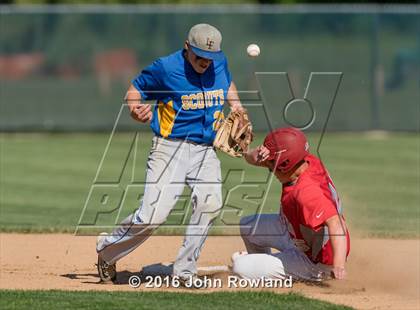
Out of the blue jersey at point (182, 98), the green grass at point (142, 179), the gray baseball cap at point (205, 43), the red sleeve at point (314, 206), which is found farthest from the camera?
the green grass at point (142, 179)

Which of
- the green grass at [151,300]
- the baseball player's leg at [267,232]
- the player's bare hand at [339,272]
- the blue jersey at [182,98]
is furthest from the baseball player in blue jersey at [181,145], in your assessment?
the player's bare hand at [339,272]

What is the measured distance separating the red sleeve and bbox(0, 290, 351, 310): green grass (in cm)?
63

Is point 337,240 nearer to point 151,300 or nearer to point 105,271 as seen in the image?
point 151,300

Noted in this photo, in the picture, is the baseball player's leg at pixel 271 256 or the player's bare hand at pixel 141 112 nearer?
the baseball player's leg at pixel 271 256

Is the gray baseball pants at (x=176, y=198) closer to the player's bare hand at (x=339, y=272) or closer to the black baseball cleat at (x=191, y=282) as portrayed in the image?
the black baseball cleat at (x=191, y=282)

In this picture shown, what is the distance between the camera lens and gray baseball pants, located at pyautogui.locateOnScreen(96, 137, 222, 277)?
7.64 meters

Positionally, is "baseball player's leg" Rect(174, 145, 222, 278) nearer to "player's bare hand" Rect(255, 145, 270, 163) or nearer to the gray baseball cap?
"player's bare hand" Rect(255, 145, 270, 163)

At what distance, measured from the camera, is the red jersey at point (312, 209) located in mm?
7074

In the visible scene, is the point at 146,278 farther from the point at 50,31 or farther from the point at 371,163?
the point at 50,31

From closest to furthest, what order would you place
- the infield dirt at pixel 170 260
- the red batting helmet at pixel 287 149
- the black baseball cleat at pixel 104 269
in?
the red batting helmet at pixel 287 149
the infield dirt at pixel 170 260
the black baseball cleat at pixel 104 269

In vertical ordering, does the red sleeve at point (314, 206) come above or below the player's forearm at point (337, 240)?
above

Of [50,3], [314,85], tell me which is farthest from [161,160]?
[50,3]

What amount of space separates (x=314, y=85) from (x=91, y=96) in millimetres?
5609

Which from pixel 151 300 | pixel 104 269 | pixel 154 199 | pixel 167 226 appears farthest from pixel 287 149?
pixel 167 226
